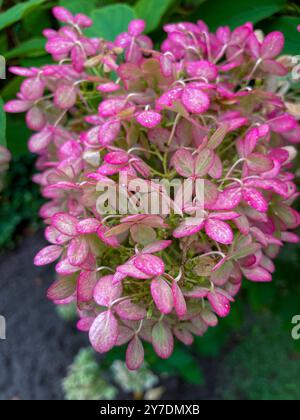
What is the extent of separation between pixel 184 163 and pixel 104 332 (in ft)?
0.53

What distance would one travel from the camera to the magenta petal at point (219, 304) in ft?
1.44

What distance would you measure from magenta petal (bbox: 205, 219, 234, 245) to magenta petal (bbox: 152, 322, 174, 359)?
0.38 feet

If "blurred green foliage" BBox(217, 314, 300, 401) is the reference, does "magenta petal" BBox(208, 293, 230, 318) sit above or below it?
above

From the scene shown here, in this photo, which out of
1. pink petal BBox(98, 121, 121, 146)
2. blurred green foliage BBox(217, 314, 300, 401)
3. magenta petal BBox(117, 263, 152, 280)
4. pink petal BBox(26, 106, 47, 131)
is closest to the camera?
magenta petal BBox(117, 263, 152, 280)

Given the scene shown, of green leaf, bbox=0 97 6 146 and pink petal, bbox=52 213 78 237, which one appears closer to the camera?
pink petal, bbox=52 213 78 237

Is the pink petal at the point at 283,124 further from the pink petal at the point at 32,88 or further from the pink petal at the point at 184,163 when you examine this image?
the pink petal at the point at 32,88

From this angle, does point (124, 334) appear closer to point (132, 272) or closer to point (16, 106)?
point (132, 272)

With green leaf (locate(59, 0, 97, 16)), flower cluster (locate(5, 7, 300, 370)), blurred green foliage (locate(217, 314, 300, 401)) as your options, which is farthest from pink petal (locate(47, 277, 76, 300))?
blurred green foliage (locate(217, 314, 300, 401))

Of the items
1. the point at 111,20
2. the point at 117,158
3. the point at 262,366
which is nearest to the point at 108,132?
the point at 117,158

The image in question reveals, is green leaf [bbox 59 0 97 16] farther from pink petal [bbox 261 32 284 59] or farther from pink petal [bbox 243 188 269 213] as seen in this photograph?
pink petal [bbox 243 188 269 213]

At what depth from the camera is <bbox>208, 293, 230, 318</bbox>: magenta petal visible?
440mm

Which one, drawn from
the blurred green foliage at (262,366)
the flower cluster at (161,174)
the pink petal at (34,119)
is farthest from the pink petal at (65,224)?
the blurred green foliage at (262,366)

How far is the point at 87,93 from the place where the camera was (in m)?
0.59

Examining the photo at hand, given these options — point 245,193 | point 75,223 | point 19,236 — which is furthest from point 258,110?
point 19,236
